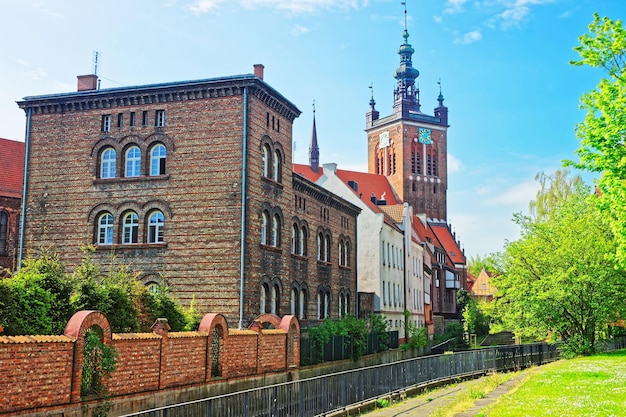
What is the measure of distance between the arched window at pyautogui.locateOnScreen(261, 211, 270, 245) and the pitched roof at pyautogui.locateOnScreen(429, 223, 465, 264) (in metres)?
65.9

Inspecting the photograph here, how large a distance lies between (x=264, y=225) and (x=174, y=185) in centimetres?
415

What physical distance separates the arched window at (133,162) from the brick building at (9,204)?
1070cm

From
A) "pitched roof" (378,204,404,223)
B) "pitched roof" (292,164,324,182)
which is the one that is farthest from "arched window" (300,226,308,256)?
"pitched roof" (292,164,324,182)

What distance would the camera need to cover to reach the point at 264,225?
1158 inches

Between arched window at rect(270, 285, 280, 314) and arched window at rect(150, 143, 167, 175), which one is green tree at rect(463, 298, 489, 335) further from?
arched window at rect(150, 143, 167, 175)

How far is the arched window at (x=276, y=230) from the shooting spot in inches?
1189

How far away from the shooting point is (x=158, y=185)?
28.4 meters

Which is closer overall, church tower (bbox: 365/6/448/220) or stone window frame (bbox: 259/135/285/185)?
stone window frame (bbox: 259/135/285/185)

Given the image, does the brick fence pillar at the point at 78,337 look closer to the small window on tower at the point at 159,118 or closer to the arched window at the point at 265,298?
the arched window at the point at 265,298

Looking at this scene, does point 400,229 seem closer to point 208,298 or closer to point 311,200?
point 311,200

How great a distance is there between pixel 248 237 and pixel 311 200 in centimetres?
893

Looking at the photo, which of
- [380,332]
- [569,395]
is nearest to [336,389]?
[569,395]

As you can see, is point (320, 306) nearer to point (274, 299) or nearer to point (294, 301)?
point (294, 301)

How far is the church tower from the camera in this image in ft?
317
